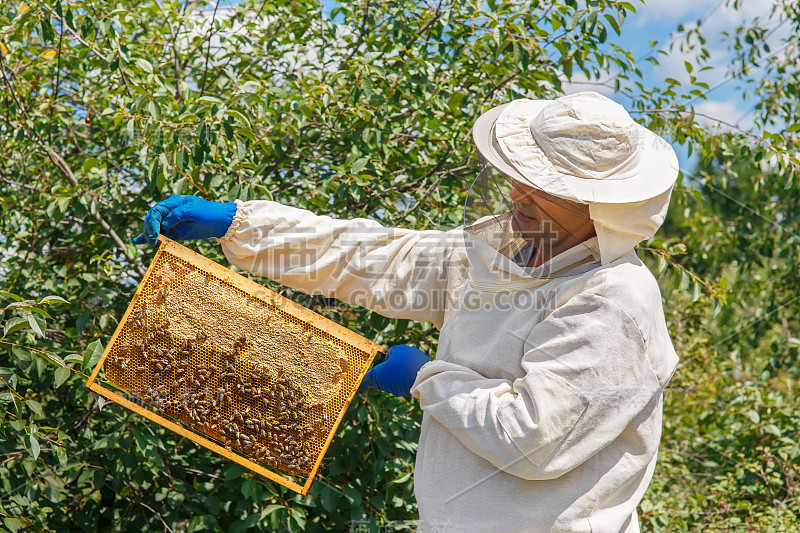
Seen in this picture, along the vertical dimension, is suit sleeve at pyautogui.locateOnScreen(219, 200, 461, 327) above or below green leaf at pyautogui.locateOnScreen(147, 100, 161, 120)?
below

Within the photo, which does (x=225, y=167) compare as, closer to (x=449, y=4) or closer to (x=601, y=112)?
(x=449, y=4)

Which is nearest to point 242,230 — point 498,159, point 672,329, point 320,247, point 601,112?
point 320,247

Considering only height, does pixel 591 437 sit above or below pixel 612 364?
below

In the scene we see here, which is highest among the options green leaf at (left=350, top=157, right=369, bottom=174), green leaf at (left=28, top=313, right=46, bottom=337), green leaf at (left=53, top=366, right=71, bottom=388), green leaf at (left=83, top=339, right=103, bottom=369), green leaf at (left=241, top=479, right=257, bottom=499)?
green leaf at (left=28, top=313, right=46, bottom=337)

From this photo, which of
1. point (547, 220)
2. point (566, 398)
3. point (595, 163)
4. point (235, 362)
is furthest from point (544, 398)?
point (235, 362)

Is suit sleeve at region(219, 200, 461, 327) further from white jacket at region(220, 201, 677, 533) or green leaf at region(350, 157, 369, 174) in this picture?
green leaf at region(350, 157, 369, 174)

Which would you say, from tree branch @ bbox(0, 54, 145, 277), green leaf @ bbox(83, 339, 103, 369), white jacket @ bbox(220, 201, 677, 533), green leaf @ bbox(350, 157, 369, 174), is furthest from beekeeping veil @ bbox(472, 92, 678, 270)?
tree branch @ bbox(0, 54, 145, 277)

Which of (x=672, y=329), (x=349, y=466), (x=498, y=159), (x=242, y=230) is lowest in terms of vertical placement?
(x=672, y=329)

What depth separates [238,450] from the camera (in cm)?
202

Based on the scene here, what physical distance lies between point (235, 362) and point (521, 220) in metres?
0.94

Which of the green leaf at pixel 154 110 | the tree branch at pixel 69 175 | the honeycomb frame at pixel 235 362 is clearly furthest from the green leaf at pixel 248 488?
the green leaf at pixel 154 110

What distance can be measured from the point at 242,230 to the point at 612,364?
1.12 metres

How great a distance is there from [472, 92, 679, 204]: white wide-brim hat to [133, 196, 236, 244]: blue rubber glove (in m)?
0.83

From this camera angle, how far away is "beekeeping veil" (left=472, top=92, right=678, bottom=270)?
1.56 m
